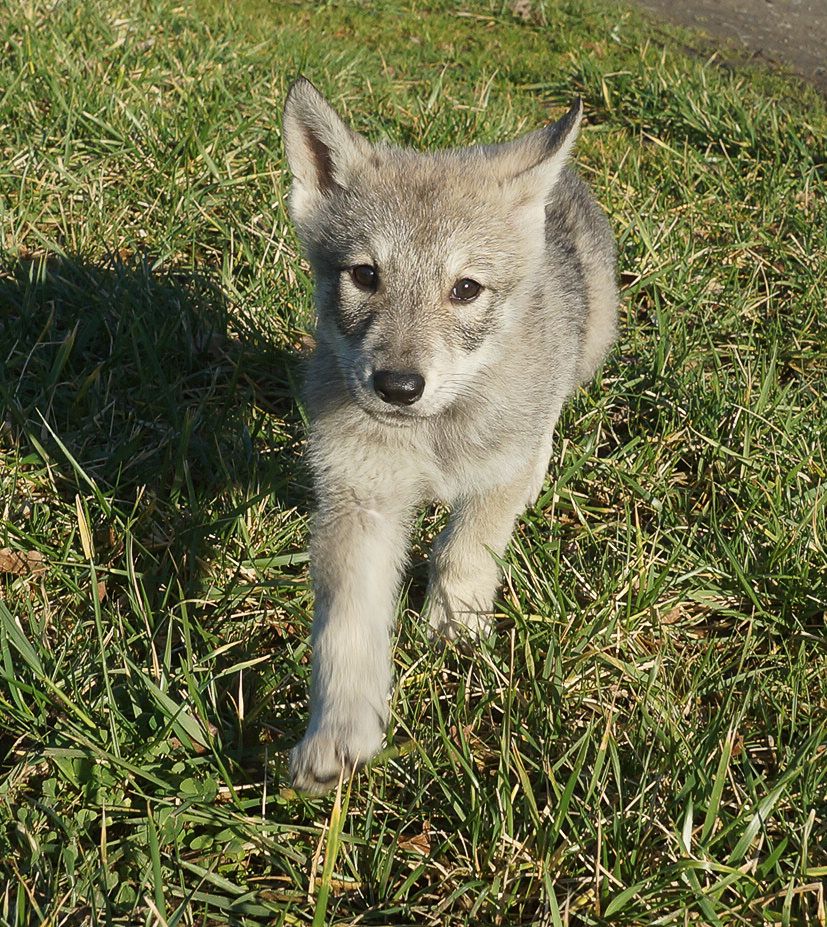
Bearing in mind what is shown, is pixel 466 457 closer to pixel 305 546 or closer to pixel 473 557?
pixel 473 557

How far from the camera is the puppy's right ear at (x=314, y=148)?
9.74 ft

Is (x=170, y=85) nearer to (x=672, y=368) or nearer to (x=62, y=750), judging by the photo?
(x=672, y=368)

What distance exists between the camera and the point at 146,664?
2.77 m

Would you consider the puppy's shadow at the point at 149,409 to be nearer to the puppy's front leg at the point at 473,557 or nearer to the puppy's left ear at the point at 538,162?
the puppy's front leg at the point at 473,557

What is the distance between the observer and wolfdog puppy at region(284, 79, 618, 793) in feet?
8.49

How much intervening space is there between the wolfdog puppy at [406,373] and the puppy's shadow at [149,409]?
0.51m

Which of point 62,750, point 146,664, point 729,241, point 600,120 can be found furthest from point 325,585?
point 600,120

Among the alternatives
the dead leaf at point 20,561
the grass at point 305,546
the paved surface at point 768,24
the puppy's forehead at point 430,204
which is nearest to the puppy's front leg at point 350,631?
the grass at point 305,546

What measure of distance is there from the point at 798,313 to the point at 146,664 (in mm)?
3183

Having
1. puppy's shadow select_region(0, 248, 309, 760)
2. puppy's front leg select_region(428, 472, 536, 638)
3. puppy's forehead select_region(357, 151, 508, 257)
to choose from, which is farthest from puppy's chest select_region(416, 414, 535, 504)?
puppy's shadow select_region(0, 248, 309, 760)

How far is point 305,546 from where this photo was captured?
3.40 metres

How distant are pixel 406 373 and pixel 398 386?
42 mm

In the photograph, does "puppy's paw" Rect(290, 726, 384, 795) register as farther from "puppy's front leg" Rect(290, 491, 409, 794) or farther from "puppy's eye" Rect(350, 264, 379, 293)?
"puppy's eye" Rect(350, 264, 379, 293)

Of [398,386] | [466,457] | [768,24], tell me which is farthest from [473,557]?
[768,24]
